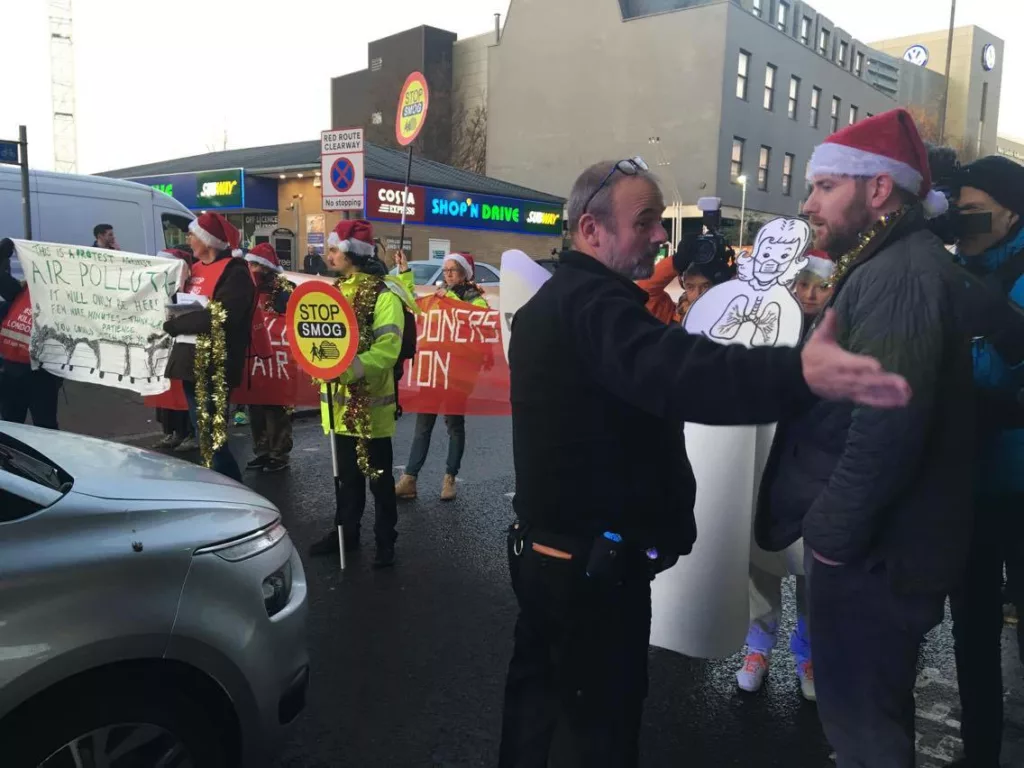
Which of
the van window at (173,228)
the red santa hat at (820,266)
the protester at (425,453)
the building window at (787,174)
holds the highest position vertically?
the building window at (787,174)

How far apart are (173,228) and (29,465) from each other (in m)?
10.2

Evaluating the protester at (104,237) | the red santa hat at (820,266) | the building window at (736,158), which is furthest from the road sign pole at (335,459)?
the building window at (736,158)

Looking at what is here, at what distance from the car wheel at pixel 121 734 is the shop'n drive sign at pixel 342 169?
735 centimetres

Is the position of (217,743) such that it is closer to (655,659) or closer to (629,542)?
(629,542)

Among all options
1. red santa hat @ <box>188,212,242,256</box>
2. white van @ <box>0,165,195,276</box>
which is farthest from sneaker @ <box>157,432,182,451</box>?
white van @ <box>0,165,195,276</box>

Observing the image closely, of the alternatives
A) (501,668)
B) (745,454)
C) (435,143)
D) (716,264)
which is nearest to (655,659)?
(501,668)

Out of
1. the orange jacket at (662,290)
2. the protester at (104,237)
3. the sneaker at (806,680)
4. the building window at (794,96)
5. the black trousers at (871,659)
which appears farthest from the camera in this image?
the building window at (794,96)

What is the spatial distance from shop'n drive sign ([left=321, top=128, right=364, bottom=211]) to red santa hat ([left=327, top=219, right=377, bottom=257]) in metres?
4.19

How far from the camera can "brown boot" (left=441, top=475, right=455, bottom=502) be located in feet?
20.5

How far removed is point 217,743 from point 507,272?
5.58ft

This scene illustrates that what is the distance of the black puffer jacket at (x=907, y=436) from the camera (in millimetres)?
1822

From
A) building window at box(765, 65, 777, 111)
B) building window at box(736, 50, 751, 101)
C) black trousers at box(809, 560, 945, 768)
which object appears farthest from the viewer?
building window at box(765, 65, 777, 111)

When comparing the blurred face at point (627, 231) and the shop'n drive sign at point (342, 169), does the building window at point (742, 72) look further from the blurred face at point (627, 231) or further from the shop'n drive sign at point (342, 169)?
the blurred face at point (627, 231)

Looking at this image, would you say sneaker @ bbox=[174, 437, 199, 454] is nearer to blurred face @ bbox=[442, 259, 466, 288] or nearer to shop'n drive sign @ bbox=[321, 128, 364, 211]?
blurred face @ bbox=[442, 259, 466, 288]
